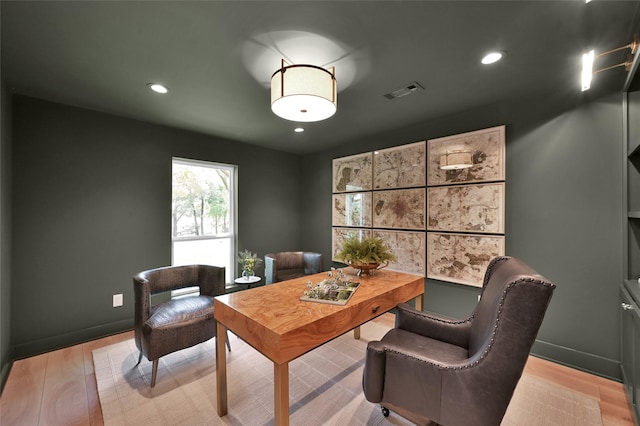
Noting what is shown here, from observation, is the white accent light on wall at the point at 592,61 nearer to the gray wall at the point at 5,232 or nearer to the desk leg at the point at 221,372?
the desk leg at the point at 221,372

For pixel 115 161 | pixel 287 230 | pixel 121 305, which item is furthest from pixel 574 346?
pixel 115 161

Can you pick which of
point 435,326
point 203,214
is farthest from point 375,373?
point 203,214

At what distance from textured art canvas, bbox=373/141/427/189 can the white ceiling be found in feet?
2.10

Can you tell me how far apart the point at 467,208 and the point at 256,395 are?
8.79 feet

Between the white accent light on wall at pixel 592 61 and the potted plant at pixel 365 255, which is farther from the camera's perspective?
the potted plant at pixel 365 255

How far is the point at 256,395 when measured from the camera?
193cm

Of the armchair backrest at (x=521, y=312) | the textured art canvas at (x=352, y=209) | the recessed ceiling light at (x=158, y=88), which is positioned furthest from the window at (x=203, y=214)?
the armchair backrest at (x=521, y=312)

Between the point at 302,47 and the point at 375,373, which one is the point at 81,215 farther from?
the point at 375,373

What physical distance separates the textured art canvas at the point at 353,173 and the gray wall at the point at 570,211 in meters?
1.43

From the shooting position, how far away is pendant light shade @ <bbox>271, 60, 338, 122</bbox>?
1615 mm

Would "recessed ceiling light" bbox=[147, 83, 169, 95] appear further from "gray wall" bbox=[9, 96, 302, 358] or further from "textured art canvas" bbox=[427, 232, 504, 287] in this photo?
"textured art canvas" bbox=[427, 232, 504, 287]

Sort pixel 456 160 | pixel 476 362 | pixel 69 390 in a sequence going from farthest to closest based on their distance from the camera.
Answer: pixel 456 160, pixel 69 390, pixel 476 362

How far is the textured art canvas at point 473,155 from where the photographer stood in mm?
2621

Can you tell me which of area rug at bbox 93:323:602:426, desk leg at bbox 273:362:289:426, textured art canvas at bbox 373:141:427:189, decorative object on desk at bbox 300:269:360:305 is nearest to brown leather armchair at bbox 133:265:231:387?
area rug at bbox 93:323:602:426
